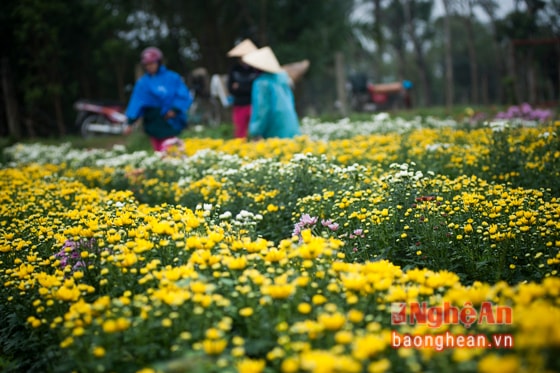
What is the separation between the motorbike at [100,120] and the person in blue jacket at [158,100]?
8.15 metres

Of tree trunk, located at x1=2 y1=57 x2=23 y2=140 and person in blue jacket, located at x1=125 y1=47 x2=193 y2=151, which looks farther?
tree trunk, located at x1=2 y1=57 x2=23 y2=140

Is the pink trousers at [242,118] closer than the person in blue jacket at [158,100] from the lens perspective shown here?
No

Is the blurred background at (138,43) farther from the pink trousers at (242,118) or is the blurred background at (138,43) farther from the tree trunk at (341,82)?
the pink trousers at (242,118)

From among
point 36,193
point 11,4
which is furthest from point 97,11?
point 36,193

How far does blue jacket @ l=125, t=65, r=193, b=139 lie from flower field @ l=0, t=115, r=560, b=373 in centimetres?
267

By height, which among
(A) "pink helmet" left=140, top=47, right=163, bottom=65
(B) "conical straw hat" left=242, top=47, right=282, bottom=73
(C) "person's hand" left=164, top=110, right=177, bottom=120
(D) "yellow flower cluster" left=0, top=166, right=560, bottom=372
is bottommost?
(D) "yellow flower cluster" left=0, top=166, right=560, bottom=372

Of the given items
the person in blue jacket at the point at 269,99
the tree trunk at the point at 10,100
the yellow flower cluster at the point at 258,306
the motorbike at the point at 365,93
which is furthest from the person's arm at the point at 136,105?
the motorbike at the point at 365,93

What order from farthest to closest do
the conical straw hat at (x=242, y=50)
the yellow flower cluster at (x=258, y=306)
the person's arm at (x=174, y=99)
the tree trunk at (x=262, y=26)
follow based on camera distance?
the tree trunk at (x=262, y=26), the conical straw hat at (x=242, y=50), the person's arm at (x=174, y=99), the yellow flower cluster at (x=258, y=306)

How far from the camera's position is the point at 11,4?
16469 mm

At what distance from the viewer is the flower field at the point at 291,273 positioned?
1.85 m

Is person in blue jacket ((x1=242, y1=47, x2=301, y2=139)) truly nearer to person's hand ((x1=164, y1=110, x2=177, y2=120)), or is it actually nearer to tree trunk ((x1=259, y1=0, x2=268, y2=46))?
person's hand ((x1=164, y1=110, x2=177, y2=120))

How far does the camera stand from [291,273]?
7.72 ft

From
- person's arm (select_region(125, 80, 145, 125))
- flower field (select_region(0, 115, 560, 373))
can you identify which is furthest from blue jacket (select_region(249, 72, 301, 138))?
flower field (select_region(0, 115, 560, 373))

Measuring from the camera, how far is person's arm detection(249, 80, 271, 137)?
24.2 ft
